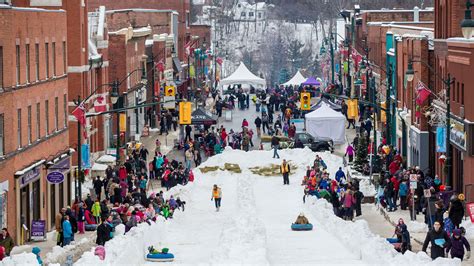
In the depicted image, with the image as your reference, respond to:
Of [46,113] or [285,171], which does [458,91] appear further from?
[46,113]

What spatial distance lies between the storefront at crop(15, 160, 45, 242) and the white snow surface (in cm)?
433

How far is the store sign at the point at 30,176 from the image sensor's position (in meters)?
49.2

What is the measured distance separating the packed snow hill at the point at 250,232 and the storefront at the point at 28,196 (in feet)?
13.9

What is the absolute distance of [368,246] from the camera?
38938mm

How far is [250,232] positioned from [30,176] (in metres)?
9.52

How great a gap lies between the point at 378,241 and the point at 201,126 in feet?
193

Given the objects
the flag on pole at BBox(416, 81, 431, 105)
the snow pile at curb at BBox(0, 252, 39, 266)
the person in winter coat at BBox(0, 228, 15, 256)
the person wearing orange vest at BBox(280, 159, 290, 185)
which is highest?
the flag on pole at BBox(416, 81, 431, 105)

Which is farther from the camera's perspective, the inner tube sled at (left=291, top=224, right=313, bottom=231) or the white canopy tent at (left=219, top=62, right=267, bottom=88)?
the white canopy tent at (left=219, top=62, right=267, bottom=88)

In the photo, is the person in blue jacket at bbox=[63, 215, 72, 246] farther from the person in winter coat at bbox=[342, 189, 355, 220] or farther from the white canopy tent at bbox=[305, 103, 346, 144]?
the white canopy tent at bbox=[305, 103, 346, 144]

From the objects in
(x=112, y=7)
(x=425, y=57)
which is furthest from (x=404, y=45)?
(x=112, y=7)

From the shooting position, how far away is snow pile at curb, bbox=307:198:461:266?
112 ft

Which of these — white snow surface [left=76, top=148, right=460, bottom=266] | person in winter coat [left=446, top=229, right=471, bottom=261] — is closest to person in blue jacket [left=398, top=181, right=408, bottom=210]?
white snow surface [left=76, top=148, right=460, bottom=266]

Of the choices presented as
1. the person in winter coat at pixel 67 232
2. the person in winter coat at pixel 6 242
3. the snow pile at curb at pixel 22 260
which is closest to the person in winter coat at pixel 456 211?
the person in winter coat at pixel 67 232

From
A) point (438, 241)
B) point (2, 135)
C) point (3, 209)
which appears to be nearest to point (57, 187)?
point (2, 135)
